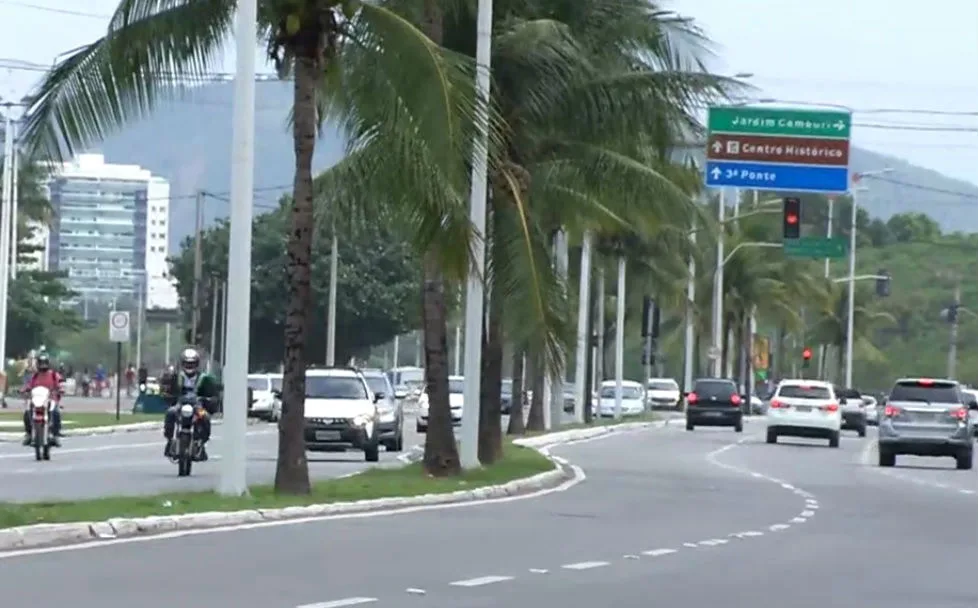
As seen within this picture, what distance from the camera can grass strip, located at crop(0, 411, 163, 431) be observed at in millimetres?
56037

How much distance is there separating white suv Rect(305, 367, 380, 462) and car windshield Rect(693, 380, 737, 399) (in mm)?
30116

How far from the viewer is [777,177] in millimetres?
55594

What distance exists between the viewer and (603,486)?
Result: 34.3 m

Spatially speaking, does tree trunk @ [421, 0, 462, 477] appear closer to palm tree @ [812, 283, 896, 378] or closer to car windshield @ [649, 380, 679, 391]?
car windshield @ [649, 380, 679, 391]

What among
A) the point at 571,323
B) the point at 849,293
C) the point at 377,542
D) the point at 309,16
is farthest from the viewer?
the point at 849,293

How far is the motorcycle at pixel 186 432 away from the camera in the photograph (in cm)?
3234

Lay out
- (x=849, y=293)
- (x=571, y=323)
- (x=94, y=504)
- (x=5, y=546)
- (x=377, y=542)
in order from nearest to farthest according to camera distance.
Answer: (x=5, y=546), (x=377, y=542), (x=94, y=504), (x=571, y=323), (x=849, y=293)

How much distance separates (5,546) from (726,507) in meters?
13.1

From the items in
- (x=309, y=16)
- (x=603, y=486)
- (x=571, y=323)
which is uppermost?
(x=309, y=16)

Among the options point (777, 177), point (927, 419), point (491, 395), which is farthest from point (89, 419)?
point (927, 419)

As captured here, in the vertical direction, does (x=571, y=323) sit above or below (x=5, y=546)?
above

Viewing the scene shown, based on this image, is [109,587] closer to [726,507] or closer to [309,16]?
[309,16]

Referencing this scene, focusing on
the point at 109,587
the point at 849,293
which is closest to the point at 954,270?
the point at 849,293

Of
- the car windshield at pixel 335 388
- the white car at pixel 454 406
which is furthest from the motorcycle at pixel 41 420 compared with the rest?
the white car at pixel 454 406
